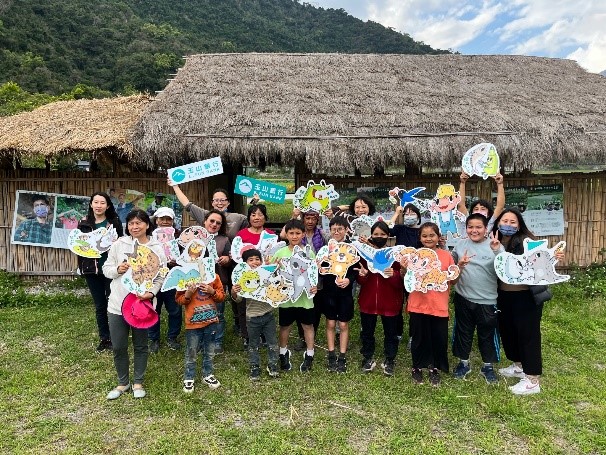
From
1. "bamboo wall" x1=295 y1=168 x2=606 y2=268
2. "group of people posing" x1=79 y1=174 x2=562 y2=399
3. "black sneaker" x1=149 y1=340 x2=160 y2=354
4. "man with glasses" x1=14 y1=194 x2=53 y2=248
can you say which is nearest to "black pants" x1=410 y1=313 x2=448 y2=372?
"group of people posing" x1=79 y1=174 x2=562 y2=399

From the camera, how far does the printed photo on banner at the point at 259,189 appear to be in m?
4.59

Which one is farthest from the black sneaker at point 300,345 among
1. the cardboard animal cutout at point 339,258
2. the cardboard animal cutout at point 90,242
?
the cardboard animal cutout at point 90,242

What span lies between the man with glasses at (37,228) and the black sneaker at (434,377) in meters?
5.66

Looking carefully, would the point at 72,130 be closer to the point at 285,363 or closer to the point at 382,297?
the point at 285,363

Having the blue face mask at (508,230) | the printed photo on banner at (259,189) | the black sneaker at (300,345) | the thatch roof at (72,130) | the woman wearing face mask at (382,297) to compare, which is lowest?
the black sneaker at (300,345)

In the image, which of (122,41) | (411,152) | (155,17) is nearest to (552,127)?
(411,152)

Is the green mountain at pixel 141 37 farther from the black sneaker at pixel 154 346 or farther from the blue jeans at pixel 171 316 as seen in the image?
the black sneaker at pixel 154 346

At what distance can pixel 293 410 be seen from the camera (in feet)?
11.2

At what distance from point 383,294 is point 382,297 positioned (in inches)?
1.1


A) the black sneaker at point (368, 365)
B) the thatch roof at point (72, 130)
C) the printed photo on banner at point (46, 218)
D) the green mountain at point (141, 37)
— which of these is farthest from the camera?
the green mountain at point (141, 37)

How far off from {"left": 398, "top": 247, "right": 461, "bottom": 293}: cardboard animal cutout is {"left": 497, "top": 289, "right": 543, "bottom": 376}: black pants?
1.67 feet

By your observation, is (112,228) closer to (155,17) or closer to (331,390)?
(331,390)

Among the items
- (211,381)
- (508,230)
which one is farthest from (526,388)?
(211,381)

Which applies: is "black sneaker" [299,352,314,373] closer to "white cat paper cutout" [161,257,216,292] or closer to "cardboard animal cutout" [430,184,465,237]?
"white cat paper cutout" [161,257,216,292]
